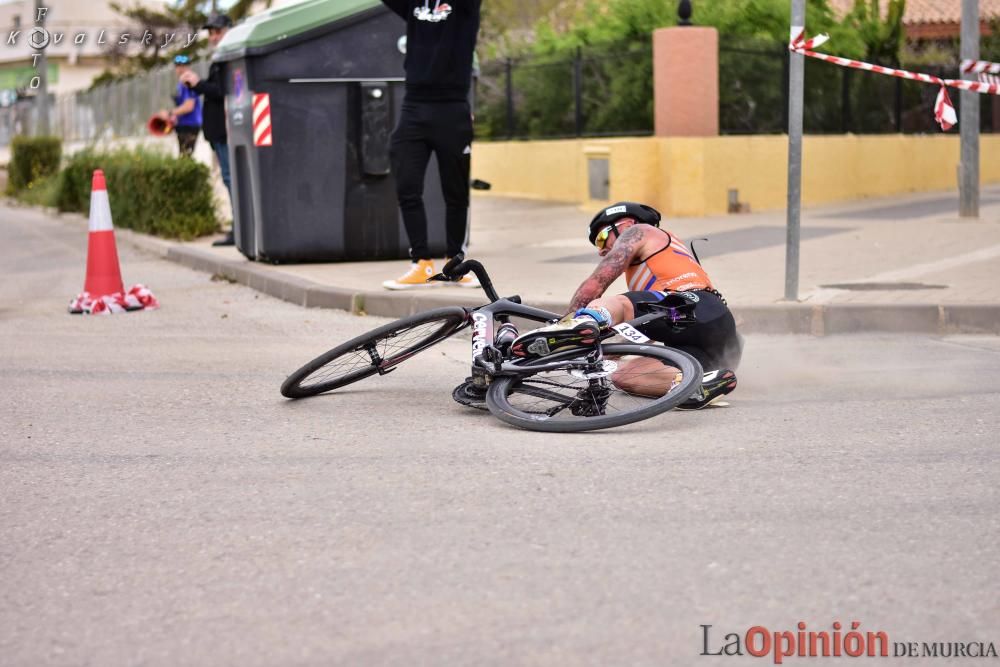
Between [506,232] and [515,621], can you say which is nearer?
[515,621]

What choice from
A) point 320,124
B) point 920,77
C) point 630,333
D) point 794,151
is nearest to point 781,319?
point 794,151

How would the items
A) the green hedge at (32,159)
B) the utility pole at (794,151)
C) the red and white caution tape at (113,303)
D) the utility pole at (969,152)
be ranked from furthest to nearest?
the green hedge at (32,159), the utility pole at (969,152), the red and white caution tape at (113,303), the utility pole at (794,151)

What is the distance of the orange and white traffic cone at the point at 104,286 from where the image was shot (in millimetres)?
9664

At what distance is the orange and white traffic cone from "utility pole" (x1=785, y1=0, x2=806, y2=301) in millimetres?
4182

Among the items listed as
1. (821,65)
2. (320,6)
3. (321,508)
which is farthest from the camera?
(821,65)

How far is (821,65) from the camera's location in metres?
18.3

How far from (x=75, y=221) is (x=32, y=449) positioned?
15.1 meters

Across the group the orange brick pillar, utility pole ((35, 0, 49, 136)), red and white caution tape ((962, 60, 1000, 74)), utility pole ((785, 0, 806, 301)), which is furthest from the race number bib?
utility pole ((35, 0, 49, 136))

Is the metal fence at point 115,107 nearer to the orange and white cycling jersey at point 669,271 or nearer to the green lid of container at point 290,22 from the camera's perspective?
the green lid of container at point 290,22

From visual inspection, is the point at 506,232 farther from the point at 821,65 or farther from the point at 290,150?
the point at 821,65

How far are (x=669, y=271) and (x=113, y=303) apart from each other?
15.7 ft

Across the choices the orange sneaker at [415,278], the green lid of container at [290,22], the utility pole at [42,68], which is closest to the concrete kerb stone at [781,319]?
the orange sneaker at [415,278]

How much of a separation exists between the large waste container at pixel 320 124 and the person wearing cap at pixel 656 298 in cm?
522

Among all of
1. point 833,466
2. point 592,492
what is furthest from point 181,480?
point 833,466
